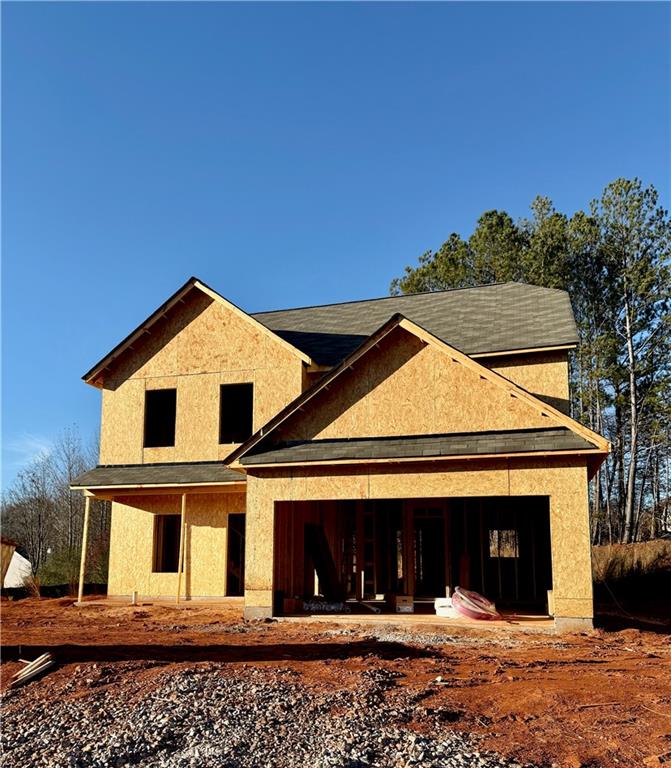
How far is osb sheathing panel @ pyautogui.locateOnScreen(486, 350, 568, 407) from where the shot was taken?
57.0 ft

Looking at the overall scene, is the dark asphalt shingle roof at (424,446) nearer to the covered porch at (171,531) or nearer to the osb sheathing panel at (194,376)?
the covered porch at (171,531)

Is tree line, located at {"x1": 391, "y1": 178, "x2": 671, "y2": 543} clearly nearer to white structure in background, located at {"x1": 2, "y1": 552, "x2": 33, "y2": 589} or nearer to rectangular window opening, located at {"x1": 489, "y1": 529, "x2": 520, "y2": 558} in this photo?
rectangular window opening, located at {"x1": 489, "y1": 529, "x2": 520, "y2": 558}

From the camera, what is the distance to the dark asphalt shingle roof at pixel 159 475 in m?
18.5

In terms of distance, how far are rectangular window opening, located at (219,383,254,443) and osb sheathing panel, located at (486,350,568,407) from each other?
6841 mm

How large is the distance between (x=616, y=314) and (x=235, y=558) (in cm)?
2192

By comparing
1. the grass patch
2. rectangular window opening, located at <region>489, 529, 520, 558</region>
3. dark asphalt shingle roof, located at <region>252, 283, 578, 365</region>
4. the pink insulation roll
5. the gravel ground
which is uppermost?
dark asphalt shingle roof, located at <region>252, 283, 578, 365</region>

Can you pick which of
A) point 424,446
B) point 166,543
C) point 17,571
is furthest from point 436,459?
point 17,571

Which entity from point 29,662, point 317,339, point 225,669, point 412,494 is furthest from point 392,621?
point 317,339

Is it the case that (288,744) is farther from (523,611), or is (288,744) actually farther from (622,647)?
(523,611)

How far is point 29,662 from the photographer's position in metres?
10.1

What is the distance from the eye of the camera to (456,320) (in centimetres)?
2044

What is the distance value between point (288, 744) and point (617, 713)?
10.9 feet

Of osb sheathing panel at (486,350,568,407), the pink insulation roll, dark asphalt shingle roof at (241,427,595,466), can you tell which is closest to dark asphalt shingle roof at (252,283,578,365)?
osb sheathing panel at (486,350,568,407)

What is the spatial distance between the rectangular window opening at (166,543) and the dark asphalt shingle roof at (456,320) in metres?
6.09
